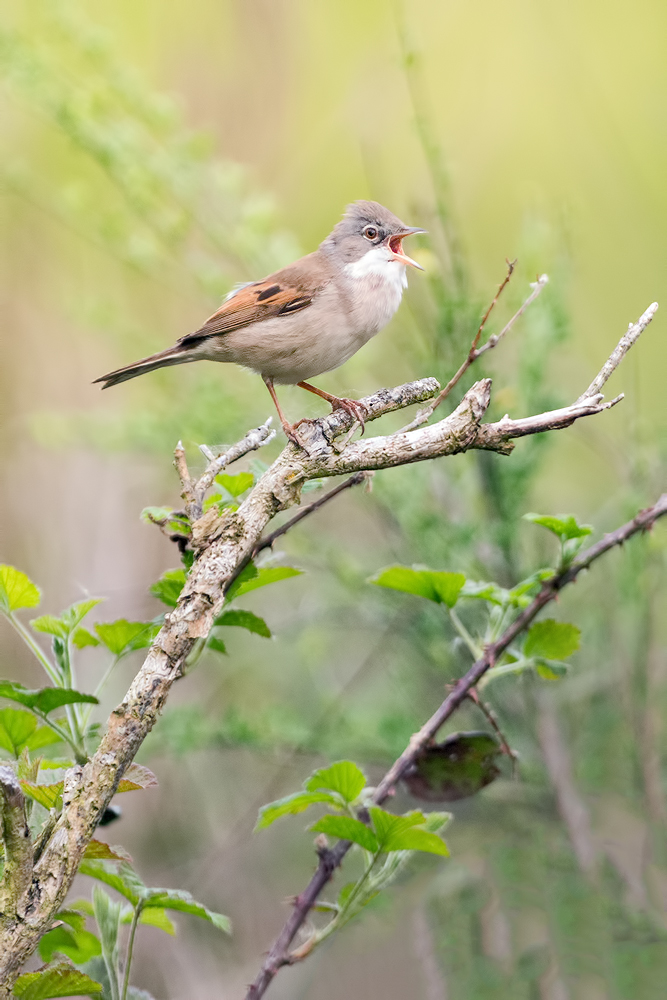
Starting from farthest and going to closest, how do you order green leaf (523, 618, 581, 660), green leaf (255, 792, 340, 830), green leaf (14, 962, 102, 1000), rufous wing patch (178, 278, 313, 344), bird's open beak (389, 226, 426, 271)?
bird's open beak (389, 226, 426, 271), rufous wing patch (178, 278, 313, 344), green leaf (523, 618, 581, 660), green leaf (255, 792, 340, 830), green leaf (14, 962, 102, 1000)

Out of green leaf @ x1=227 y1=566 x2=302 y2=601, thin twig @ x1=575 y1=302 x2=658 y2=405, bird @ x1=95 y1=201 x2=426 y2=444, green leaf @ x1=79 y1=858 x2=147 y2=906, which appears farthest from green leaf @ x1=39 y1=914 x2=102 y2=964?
bird @ x1=95 y1=201 x2=426 y2=444

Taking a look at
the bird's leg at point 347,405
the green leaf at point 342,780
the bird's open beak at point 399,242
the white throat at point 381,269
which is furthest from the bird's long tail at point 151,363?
the green leaf at point 342,780

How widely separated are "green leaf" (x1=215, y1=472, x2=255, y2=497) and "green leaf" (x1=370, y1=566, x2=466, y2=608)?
0.20 meters

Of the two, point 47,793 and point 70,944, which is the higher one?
point 47,793

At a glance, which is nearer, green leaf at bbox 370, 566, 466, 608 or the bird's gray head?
green leaf at bbox 370, 566, 466, 608

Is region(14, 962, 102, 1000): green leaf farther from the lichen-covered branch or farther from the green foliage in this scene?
the green foliage

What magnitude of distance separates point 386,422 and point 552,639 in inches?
58.6

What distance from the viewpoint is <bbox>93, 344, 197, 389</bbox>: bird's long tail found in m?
2.07

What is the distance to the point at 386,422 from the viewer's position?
8.77 feet

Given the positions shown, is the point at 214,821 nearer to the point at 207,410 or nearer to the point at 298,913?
the point at 207,410

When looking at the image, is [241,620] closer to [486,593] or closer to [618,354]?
[486,593]

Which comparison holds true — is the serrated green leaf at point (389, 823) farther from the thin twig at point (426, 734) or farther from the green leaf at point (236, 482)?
the green leaf at point (236, 482)

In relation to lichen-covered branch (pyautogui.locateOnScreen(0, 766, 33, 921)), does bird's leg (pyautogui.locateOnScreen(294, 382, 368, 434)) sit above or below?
above

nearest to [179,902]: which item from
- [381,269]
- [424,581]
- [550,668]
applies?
[424,581]
